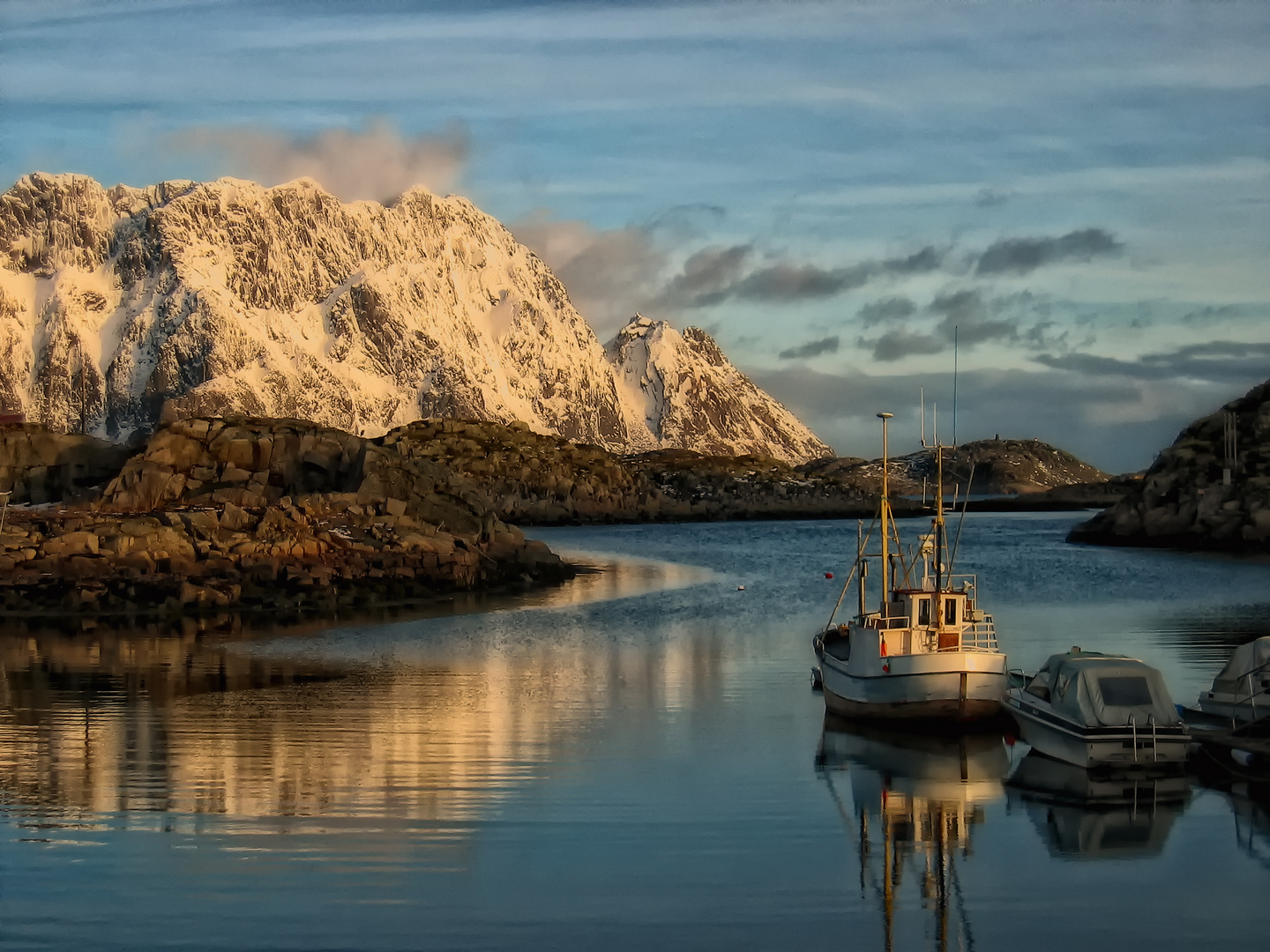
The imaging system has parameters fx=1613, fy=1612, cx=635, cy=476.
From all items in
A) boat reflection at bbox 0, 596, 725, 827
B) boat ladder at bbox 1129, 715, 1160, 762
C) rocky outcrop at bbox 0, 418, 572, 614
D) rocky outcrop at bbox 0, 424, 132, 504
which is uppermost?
rocky outcrop at bbox 0, 424, 132, 504

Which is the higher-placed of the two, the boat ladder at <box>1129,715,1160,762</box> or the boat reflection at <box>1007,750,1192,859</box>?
the boat ladder at <box>1129,715,1160,762</box>

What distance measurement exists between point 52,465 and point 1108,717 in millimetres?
93882

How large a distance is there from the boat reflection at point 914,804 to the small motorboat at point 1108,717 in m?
1.24

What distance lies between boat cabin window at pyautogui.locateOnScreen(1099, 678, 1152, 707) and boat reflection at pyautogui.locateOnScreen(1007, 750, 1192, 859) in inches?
45.9

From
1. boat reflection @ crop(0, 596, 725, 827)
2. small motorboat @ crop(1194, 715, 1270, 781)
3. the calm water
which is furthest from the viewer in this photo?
small motorboat @ crop(1194, 715, 1270, 781)

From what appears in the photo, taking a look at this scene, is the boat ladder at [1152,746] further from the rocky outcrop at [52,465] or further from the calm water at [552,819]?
the rocky outcrop at [52,465]

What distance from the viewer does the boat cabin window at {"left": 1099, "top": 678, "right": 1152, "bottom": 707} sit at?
87.6ft

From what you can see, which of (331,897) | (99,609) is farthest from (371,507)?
(331,897)

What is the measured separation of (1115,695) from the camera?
87.9 feet

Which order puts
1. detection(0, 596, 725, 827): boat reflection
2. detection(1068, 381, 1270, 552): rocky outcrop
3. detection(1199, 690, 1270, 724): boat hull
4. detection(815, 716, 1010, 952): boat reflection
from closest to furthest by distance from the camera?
detection(815, 716, 1010, 952): boat reflection < detection(0, 596, 725, 827): boat reflection < detection(1199, 690, 1270, 724): boat hull < detection(1068, 381, 1270, 552): rocky outcrop

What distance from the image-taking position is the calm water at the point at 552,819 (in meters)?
18.0

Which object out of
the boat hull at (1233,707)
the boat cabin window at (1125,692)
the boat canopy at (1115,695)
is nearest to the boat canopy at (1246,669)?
the boat hull at (1233,707)

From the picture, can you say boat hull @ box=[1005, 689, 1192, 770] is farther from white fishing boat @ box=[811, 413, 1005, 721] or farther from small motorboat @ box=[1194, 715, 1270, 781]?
white fishing boat @ box=[811, 413, 1005, 721]

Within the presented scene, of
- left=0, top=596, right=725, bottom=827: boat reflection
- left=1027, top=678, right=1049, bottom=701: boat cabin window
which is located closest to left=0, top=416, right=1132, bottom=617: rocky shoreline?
left=0, top=596, right=725, bottom=827: boat reflection
